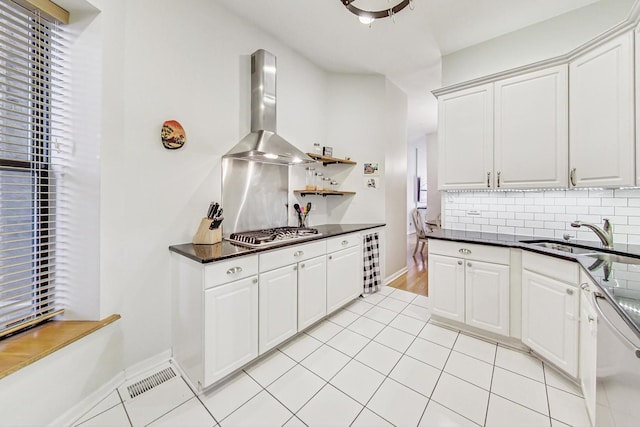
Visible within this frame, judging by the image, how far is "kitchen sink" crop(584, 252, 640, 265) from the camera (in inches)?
60.1

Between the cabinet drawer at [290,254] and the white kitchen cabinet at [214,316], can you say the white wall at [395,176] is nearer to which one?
the cabinet drawer at [290,254]

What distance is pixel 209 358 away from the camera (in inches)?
61.1

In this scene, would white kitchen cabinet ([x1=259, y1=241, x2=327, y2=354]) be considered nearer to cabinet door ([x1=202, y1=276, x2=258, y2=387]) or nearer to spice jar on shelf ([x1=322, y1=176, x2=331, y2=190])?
cabinet door ([x1=202, y1=276, x2=258, y2=387])

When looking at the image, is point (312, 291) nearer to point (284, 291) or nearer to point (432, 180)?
point (284, 291)

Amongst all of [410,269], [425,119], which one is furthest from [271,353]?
[425,119]

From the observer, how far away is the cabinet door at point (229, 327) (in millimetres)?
Answer: 1544

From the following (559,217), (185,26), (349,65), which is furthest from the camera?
(349,65)

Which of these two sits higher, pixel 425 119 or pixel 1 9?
pixel 425 119

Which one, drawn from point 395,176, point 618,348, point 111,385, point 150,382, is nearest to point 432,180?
point 395,176

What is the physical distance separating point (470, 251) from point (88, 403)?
2.97 meters

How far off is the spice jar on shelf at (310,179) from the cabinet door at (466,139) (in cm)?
155

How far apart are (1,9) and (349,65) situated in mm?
3102

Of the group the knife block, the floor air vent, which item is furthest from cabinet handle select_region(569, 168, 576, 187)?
the floor air vent

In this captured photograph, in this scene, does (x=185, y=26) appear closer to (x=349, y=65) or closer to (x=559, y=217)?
(x=349, y=65)
